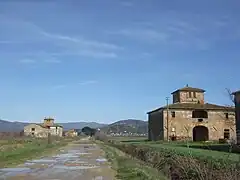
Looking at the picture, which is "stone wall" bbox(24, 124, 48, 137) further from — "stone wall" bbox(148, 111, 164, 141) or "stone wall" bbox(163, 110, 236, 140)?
"stone wall" bbox(163, 110, 236, 140)

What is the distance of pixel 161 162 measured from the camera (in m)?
23.7

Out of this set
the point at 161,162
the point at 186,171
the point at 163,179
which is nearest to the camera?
the point at 186,171

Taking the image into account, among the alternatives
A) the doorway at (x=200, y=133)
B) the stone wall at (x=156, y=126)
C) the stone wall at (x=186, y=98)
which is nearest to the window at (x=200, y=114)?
the doorway at (x=200, y=133)

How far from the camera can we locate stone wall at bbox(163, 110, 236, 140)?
2530 inches

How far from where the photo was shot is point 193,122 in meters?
65.4

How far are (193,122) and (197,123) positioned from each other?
0.76 meters

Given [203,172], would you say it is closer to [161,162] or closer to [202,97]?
[161,162]

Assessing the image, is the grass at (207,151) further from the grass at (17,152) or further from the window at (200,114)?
the window at (200,114)

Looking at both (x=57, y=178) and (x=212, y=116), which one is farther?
(x=212, y=116)

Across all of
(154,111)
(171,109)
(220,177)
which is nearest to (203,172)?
(220,177)

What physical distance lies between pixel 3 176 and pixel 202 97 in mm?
59806

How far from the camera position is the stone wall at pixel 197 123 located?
6425 cm

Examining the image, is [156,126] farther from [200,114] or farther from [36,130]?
[36,130]

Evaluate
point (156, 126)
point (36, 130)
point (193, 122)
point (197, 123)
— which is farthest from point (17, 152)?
point (36, 130)
